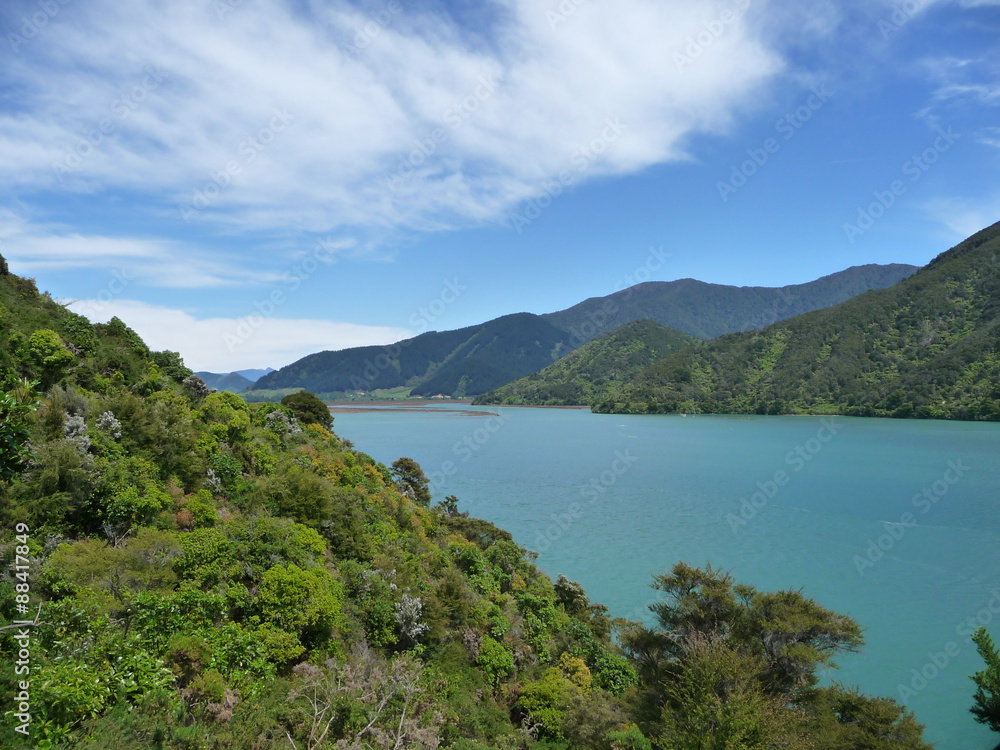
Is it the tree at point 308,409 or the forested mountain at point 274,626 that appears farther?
the tree at point 308,409

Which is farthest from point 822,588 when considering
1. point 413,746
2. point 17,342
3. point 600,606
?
point 17,342

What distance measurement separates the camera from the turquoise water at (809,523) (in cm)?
2034

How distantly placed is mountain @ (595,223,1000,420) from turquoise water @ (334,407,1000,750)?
120 ft

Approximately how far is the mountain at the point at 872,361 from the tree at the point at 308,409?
118 m

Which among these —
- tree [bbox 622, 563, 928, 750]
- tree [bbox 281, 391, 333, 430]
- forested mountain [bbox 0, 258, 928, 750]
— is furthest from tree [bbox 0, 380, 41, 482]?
tree [bbox 281, 391, 333, 430]

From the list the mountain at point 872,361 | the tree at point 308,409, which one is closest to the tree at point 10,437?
the tree at point 308,409

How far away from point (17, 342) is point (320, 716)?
15360mm

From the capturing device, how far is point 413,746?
9.05 m

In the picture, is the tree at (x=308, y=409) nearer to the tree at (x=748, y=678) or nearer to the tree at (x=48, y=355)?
the tree at (x=48, y=355)

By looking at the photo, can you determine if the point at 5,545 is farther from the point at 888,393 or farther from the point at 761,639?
the point at 888,393

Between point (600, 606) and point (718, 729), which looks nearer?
point (718, 729)

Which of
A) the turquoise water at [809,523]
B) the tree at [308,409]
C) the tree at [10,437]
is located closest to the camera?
the tree at [10,437]

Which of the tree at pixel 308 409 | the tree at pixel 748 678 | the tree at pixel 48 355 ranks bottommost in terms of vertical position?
the tree at pixel 748 678

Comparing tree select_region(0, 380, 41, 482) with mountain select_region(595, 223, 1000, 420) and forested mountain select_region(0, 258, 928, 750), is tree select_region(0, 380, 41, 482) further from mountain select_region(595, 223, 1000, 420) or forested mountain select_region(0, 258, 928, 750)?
mountain select_region(595, 223, 1000, 420)
